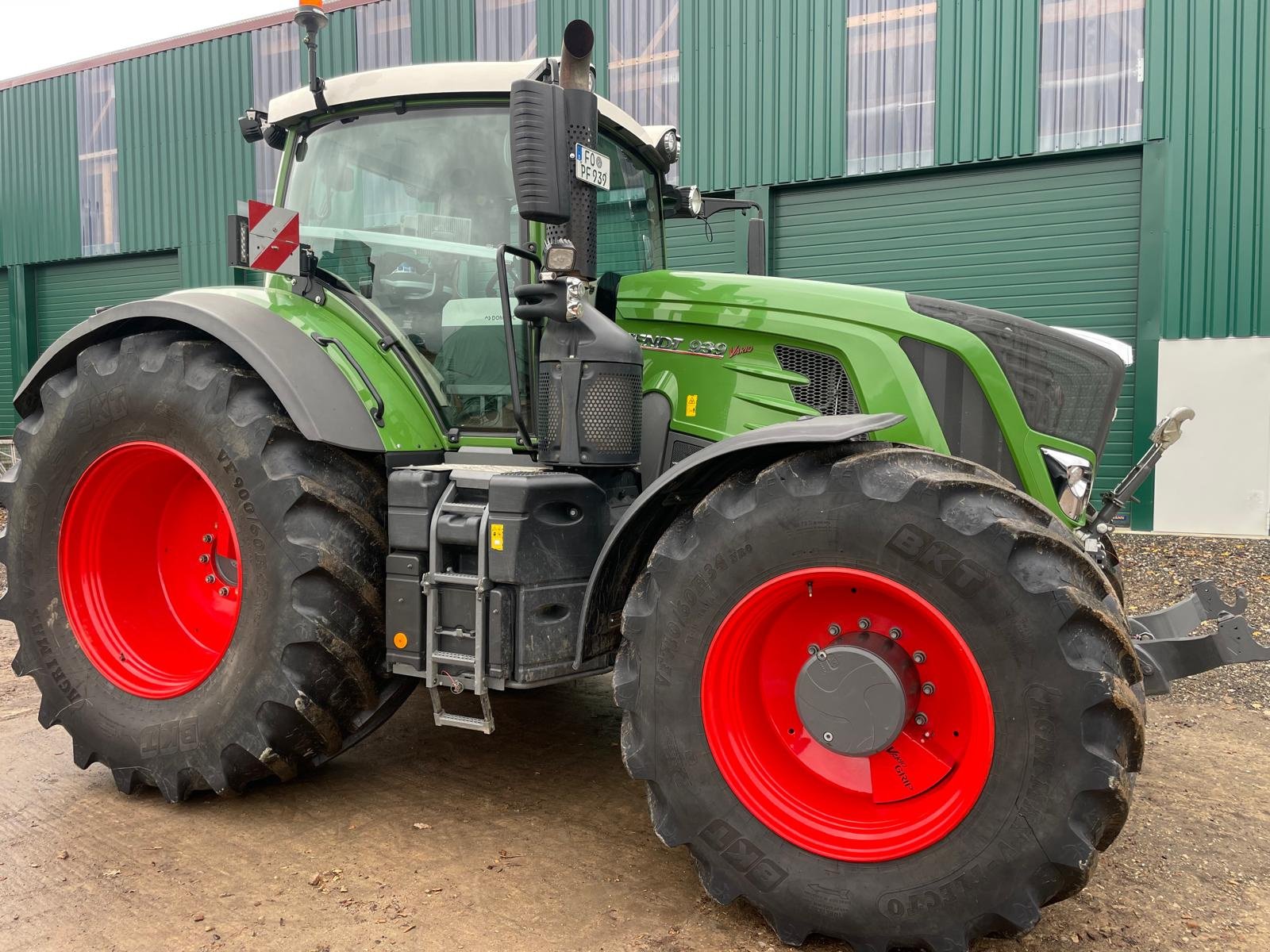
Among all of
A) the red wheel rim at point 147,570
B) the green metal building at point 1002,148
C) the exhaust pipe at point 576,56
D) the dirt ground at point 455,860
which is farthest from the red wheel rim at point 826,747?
the green metal building at point 1002,148

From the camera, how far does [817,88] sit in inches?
405

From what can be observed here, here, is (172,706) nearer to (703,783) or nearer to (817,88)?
(703,783)

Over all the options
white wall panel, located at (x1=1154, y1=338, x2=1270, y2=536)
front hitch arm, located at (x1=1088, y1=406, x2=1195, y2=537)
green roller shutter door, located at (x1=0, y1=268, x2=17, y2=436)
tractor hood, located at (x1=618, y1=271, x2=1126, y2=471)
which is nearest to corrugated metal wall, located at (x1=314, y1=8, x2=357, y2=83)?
green roller shutter door, located at (x1=0, y1=268, x2=17, y2=436)

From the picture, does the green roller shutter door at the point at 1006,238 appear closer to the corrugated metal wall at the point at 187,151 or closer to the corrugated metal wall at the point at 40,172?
the corrugated metal wall at the point at 187,151

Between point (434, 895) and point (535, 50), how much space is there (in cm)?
1055

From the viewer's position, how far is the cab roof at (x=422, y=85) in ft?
11.0

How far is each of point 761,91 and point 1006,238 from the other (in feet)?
9.97

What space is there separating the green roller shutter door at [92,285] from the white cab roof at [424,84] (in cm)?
1191

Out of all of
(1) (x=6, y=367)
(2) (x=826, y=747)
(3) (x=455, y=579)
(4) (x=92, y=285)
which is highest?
(4) (x=92, y=285)

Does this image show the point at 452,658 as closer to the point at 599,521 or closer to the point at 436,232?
the point at 599,521

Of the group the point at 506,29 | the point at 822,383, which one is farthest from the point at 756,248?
Answer: the point at 506,29

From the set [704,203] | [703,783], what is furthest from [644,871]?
[704,203]

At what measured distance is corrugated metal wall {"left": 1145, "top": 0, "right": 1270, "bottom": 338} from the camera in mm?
8844

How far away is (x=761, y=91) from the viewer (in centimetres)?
1055
